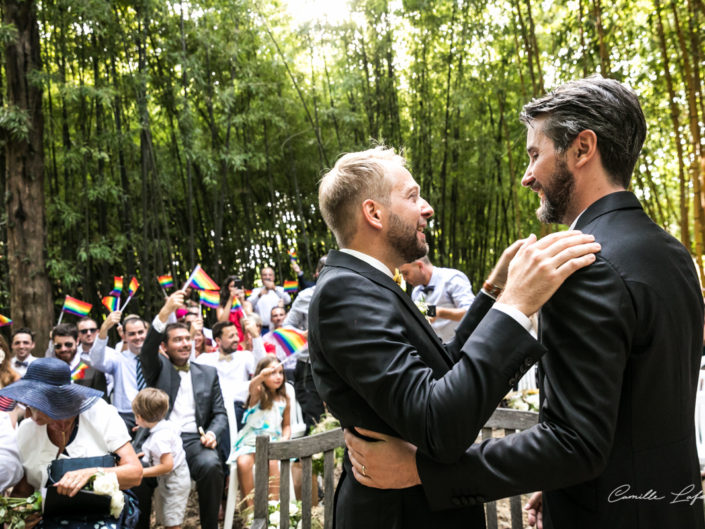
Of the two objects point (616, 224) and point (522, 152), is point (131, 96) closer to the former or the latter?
point (522, 152)

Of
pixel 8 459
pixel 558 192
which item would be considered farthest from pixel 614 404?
pixel 8 459

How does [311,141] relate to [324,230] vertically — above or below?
above

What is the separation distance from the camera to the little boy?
3346 mm

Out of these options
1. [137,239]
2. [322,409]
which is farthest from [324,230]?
[322,409]

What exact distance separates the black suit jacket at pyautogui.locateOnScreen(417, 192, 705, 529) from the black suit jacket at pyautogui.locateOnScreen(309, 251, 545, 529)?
0.08m

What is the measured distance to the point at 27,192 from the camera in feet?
21.5

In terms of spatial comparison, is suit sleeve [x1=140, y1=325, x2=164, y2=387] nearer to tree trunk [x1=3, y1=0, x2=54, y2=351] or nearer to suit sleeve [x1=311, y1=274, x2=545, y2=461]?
suit sleeve [x1=311, y1=274, x2=545, y2=461]

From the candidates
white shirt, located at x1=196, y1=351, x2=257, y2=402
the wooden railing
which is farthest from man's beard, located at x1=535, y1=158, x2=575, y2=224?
white shirt, located at x1=196, y1=351, x2=257, y2=402

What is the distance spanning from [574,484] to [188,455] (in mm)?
3183

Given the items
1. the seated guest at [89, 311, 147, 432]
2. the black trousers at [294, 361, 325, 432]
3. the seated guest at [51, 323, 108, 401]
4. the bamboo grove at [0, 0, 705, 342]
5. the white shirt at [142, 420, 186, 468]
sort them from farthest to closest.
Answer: the bamboo grove at [0, 0, 705, 342] → the black trousers at [294, 361, 325, 432] → the seated guest at [51, 323, 108, 401] → the seated guest at [89, 311, 147, 432] → the white shirt at [142, 420, 186, 468]

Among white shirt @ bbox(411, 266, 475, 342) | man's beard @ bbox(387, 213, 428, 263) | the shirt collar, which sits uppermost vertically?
man's beard @ bbox(387, 213, 428, 263)

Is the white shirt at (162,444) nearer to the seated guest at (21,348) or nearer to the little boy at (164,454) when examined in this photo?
the little boy at (164,454)

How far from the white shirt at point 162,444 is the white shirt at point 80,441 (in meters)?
0.70

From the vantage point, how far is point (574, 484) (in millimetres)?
1032
